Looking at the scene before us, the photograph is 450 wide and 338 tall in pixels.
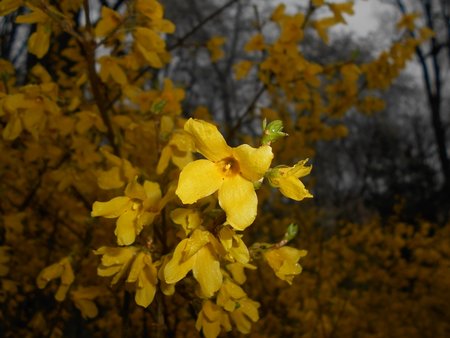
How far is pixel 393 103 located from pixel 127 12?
26.6 metres

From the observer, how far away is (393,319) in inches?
147

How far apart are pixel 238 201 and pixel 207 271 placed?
0.75 feet

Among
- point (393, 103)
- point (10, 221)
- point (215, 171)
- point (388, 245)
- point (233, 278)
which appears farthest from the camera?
point (393, 103)

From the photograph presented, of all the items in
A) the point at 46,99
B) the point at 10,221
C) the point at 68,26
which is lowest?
the point at 10,221

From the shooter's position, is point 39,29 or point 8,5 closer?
point 8,5

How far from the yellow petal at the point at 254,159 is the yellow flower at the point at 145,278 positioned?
0.41m

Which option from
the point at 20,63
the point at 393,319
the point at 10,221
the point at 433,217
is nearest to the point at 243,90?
the point at 433,217

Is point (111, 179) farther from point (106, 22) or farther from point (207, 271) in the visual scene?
point (106, 22)

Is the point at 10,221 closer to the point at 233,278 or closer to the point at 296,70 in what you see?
the point at 233,278

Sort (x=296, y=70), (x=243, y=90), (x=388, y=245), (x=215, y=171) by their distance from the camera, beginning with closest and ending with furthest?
1. (x=215, y=171)
2. (x=296, y=70)
3. (x=388, y=245)
4. (x=243, y=90)

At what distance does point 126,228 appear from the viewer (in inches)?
41.1

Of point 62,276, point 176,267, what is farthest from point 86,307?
point 176,267

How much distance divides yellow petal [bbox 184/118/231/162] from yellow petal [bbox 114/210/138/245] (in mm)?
312

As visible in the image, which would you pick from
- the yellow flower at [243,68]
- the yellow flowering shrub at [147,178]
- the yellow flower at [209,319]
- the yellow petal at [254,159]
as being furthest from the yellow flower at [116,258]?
the yellow flower at [243,68]
